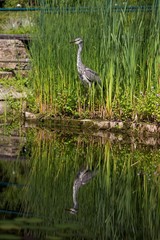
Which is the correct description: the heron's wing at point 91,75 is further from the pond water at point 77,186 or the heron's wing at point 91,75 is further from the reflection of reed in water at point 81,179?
the reflection of reed in water at point 81,179

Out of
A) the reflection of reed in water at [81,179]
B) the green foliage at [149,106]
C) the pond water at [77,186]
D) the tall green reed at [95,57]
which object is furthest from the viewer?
the tall green reed at [95,57]

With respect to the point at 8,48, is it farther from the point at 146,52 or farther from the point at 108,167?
the point at 108,167

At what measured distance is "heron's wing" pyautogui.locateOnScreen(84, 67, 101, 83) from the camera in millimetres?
8938

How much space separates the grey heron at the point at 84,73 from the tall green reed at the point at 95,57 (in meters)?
0.11

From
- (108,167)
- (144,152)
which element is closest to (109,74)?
(144,152)

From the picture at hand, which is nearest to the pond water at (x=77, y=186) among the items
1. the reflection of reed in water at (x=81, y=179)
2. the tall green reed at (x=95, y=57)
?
the reflection of reed in water at (x=81, y=179)

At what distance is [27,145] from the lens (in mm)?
8320

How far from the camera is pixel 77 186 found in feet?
20.6

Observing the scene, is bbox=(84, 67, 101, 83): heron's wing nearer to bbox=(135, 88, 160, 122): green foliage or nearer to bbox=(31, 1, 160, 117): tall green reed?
bbox=(31, 1, 160, 117): tall green reed

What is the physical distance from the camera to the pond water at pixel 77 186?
199 inches

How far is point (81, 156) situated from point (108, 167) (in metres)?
0.59

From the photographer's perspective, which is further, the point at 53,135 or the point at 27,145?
the point at 53,135

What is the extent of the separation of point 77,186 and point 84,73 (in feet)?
9.54

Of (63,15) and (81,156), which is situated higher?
(63,15)
